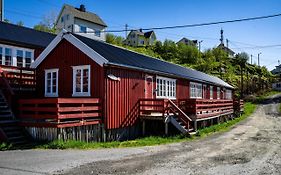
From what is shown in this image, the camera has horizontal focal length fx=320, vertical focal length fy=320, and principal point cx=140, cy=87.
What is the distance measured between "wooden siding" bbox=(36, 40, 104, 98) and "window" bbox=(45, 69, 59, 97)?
0.25 m

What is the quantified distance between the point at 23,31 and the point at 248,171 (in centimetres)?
2090

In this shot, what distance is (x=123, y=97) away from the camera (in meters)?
17.3

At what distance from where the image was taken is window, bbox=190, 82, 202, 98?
27.5 metres

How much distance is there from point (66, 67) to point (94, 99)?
3.53 m

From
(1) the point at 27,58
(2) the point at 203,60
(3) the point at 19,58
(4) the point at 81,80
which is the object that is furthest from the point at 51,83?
(2) the point at 203,60

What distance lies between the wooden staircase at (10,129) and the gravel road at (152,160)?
6.01 ft

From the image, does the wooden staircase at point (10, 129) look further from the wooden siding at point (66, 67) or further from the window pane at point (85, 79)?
the window pane at point (85, 79)

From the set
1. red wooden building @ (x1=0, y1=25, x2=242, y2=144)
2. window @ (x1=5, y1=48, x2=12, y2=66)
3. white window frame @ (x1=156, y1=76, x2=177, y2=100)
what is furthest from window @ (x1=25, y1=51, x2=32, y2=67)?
white window frame @ (x1=156, y1=76, x2=177, y2=100)

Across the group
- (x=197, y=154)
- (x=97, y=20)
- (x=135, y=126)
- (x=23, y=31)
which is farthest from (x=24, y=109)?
(x=97, y=20)

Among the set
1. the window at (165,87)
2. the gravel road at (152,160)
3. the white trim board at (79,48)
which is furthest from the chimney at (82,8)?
the gravel road at (152,160)

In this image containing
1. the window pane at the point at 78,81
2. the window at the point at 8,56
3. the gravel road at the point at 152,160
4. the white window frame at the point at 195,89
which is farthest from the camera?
the white window frame at the point at 195,89

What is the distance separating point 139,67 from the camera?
18266 millimetres

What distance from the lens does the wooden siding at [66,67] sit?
16.2m

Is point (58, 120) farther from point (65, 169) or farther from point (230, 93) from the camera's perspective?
point (230, 93)
